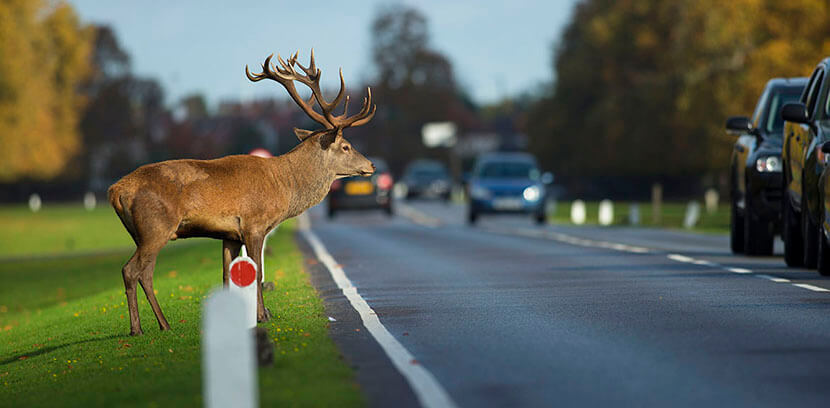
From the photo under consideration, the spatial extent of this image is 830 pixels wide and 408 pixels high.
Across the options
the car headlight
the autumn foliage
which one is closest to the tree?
the autumn foliage

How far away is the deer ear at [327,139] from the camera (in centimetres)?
1405

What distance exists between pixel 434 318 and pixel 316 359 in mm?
2787

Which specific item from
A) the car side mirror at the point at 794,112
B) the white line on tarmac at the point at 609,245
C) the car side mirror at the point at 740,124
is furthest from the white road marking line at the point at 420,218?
the car side mirror at the point at 794,112

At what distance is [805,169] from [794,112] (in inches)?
25.3

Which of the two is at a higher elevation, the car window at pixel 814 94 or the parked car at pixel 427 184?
the car window at pixel 814 94

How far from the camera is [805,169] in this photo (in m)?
15.6

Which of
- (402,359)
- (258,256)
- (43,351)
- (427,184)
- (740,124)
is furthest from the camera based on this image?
(427,184)

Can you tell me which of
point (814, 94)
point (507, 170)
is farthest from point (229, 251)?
point (507, 170)

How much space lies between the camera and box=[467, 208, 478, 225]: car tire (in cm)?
3872

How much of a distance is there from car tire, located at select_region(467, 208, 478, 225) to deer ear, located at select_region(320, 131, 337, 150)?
24.7 metres

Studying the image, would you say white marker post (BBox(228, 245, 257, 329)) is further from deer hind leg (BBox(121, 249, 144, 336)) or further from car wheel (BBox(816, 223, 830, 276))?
car wheel (BBox(816, 223, 830, 276))

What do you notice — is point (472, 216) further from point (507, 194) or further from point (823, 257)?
point (823, 257)

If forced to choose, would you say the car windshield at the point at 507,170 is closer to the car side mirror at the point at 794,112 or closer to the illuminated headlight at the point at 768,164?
the illuminated headlight at the point at 768,164

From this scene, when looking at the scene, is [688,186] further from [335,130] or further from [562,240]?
[335,130]
